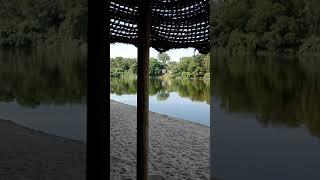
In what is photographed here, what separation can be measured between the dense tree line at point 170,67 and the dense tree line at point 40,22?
9.76ft

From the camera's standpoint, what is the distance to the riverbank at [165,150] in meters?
4.93

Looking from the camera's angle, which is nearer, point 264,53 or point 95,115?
point 95,115

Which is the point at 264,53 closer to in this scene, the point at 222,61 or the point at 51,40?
the point at 222,61

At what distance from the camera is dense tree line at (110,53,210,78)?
95.0ft

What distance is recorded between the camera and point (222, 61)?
3150 cm

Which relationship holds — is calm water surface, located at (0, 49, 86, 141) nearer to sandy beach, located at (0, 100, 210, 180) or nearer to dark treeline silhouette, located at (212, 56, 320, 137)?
sandy beach, located at (0, 100, 210, 180)

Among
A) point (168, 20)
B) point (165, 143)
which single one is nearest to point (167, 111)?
point (165, 143)

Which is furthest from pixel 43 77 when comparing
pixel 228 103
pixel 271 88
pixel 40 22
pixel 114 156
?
pixel 114 156

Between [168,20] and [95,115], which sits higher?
[168,20]

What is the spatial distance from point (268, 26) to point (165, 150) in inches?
927

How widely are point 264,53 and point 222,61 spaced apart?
3.41 meters

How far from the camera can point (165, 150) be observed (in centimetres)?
692

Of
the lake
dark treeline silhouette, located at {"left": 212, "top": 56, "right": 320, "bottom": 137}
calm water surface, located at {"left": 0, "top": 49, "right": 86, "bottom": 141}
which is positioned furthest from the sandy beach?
dark treeline silhouette, located at {"left": 212, "top": 56, "right": 320, "bottom": 137}

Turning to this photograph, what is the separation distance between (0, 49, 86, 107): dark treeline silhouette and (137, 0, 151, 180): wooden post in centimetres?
1577
